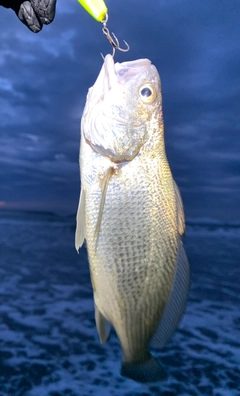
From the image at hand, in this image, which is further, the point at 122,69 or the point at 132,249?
the point at 122,69

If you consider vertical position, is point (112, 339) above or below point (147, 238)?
below

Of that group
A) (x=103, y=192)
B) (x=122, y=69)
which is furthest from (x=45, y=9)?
(x=103, y=192)

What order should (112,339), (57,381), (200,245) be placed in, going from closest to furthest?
(57,381) → (112,339) → (200,245)

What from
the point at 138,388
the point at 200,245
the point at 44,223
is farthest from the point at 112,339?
the point at 44,223

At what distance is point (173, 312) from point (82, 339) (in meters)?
5.76

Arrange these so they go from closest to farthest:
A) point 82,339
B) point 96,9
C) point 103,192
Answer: point 103,192 < point 96,9 < point 82,339

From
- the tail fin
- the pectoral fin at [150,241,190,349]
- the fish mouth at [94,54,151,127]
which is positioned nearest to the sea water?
the tail fin

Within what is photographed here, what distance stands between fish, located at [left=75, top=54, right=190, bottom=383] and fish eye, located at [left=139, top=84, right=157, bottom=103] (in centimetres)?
11

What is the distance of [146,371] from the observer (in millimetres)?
1956

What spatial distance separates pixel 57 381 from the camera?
5.80 metres

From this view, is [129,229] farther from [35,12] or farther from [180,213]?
[35,12]

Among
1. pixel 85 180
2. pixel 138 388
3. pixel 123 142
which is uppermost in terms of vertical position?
pixel 123 142

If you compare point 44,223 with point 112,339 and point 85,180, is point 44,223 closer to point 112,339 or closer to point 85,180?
point 112,339

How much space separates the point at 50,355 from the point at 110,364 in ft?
3.71
